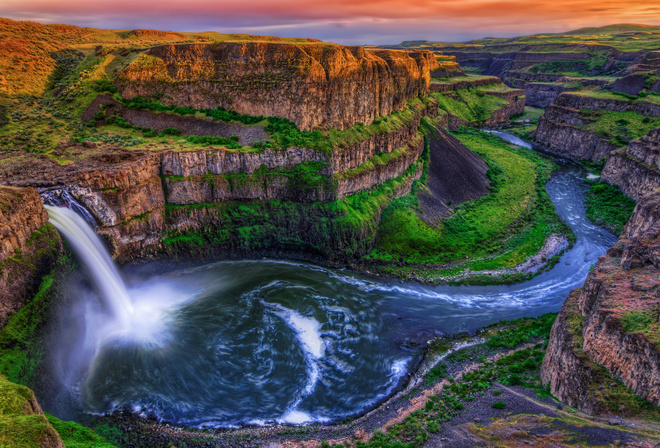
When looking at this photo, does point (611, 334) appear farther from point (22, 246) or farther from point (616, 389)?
point (22, 246)

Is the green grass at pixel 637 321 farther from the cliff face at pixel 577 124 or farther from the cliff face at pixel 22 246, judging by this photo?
the cliff face at pixel 577 124

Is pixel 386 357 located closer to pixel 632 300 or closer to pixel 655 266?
pixel 632 300

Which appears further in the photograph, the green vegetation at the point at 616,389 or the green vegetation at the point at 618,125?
the green vegetation at the point at 618,125

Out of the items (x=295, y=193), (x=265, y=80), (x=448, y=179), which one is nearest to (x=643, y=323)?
(x=295, y=193)

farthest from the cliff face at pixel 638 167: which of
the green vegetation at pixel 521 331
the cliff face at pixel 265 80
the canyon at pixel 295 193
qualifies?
the cliff face at pixel 265 80

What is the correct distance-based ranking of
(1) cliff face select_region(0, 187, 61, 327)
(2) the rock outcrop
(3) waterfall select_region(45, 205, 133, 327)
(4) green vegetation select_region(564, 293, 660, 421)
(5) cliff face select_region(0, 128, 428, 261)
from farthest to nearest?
1. (2) the rock outcrop
2. (5) cliff face select_region(0, 128, 428, 261)
3. (3) waterfall select_region(45, 205, 133, 327)
4. (1) cliff face select_region(0, 187, 61, 327)
5. (4) green vegetation select_region(564, 293, 660, 421)

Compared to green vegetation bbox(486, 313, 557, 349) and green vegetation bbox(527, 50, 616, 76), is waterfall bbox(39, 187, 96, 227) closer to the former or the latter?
green vegetation bbox(486, 313, 557, 349)

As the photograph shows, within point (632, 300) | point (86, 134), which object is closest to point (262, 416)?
point (632, 300)

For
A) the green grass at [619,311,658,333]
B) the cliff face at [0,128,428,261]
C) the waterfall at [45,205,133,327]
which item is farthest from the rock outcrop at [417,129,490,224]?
the waterfall at [45,205,133,327]

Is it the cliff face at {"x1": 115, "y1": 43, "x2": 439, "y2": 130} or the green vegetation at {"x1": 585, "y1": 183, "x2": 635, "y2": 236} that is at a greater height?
the cliff face at {"x1": 115, "y1": 43, "x2": 439, "y2": 130}
